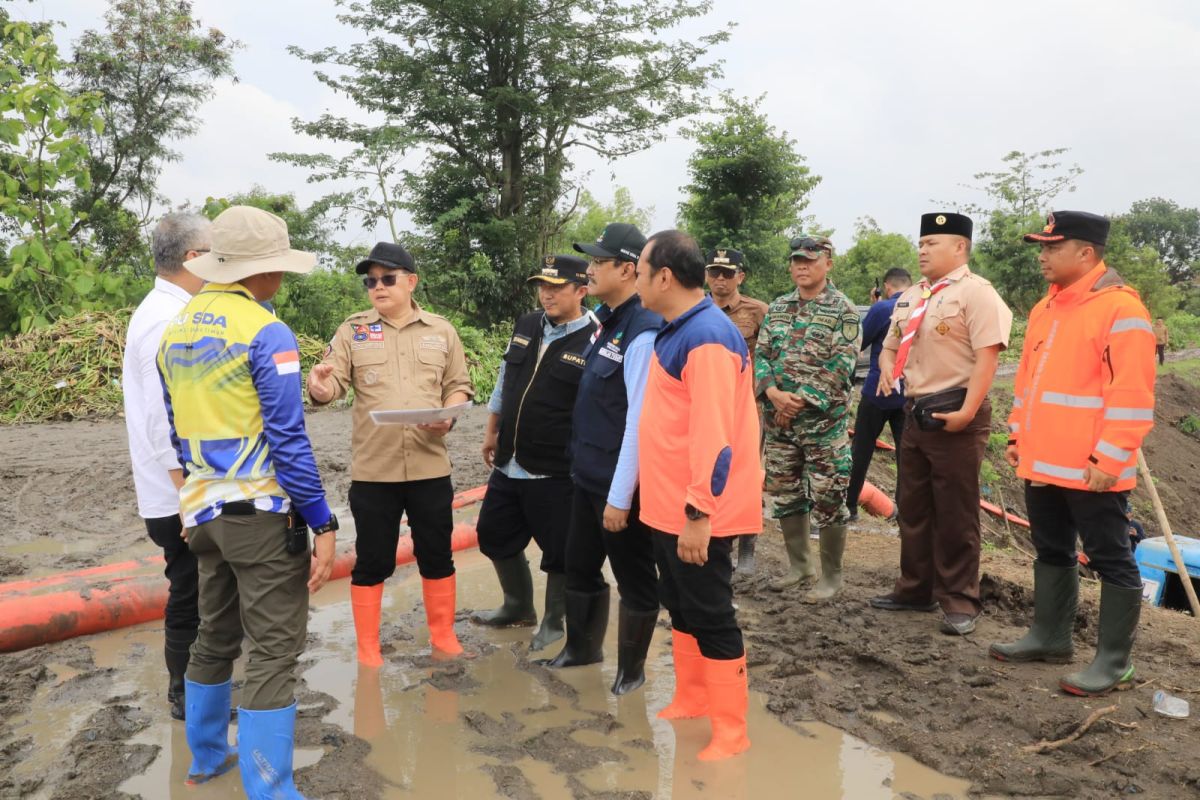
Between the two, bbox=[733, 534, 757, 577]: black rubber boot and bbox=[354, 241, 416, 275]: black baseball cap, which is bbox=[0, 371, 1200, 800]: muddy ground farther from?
bbox=[354, 241, 416, 275]: black baseball cap

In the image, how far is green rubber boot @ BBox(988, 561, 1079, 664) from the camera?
417 cm

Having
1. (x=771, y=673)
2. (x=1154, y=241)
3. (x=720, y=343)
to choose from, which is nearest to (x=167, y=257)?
(x=720, y=343)

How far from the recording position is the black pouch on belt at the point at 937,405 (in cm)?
457

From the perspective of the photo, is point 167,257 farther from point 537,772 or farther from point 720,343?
point 537,772

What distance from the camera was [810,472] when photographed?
17.4 ft

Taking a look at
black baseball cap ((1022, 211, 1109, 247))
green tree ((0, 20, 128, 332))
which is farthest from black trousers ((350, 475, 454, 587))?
green tree ((0, 20, 128, 332))

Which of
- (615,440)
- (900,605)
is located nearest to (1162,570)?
(900,605)

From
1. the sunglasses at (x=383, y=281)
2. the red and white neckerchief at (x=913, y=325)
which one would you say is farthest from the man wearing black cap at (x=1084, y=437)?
the sunglasses at (x=383, y=281)

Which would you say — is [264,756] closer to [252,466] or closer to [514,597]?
[252,466]

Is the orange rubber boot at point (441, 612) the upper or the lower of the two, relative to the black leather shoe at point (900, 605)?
upper

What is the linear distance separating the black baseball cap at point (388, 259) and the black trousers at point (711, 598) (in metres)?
1.87

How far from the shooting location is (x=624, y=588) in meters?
3.95

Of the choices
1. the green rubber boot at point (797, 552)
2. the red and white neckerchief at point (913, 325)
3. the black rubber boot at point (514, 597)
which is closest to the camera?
the red and white neckerchief at point (913, 325)

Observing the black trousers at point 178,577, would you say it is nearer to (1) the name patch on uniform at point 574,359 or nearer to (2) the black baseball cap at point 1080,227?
(1) the name patch on uniform at point 574,359
